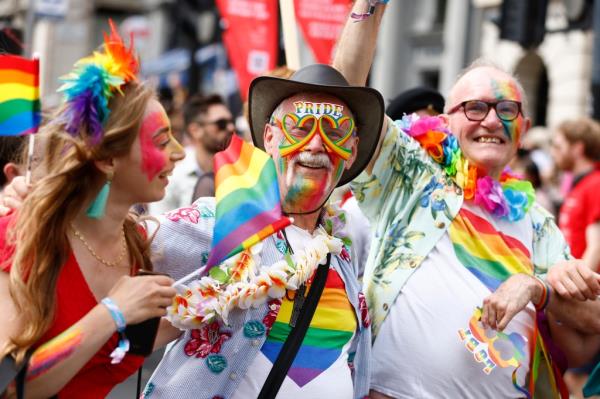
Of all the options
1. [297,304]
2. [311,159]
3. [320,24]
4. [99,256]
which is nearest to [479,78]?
[311,159]

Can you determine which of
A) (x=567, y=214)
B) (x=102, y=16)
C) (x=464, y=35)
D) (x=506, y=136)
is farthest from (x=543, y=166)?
(x=102, y=16)

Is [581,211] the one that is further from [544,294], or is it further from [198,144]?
[544,294]

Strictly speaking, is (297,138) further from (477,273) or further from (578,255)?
(578,255)

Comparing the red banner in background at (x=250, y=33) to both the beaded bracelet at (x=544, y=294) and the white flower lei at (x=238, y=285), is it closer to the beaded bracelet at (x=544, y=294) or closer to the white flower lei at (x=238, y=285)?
the beaded bracelet at (x=544, y=294)

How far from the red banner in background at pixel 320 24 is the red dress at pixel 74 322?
4.65 m

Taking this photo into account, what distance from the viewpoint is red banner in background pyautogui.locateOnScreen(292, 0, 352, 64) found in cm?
706

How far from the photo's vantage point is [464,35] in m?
9.89

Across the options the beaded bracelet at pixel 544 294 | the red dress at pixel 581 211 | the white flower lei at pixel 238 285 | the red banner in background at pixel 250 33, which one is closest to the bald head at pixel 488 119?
the beaded bracelet at pixel 544 294

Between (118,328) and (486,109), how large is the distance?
1.92 metres

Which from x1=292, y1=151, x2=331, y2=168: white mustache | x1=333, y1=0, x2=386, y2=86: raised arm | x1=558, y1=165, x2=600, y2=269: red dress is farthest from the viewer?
x1=558, y1=165, x2=600, y2=269: red dress

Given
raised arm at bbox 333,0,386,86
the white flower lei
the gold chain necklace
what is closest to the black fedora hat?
raised arm at bbox 333,0,386,86

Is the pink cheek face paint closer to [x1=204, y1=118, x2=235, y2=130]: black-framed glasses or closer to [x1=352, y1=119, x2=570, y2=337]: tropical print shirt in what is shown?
[x1=352, y1=119, x2=570, y2=337]: tropical print shirt

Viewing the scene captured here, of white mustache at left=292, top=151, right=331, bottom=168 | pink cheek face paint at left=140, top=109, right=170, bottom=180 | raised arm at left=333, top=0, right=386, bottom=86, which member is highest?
raised arm at left=333, top=0, right=386, bottom=86

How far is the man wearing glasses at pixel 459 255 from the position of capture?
3.52 meters
